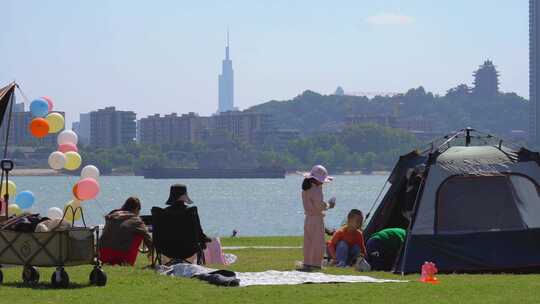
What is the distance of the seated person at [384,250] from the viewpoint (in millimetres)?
16234

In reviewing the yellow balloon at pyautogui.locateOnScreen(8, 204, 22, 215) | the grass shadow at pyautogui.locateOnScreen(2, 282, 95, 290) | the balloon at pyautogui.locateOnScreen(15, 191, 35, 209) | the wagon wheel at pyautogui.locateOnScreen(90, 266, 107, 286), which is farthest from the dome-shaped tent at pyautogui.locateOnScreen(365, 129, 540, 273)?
the balloon at pyautogui.locateOnScreen(15, 191, 35, 209)

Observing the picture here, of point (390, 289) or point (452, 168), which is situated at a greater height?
point (452, 168)

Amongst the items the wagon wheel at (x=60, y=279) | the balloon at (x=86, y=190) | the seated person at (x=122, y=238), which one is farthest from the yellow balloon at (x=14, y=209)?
the wagon wheel at (x=60, y=279)

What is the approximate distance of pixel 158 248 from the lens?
1535cm

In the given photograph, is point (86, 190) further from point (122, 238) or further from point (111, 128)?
point (111, 128)

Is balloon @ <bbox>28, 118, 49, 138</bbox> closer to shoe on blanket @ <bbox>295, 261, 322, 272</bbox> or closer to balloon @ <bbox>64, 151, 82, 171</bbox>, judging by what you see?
balloon @ <bbox>64, 151, 82, 171</bbox>

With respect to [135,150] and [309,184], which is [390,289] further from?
[135,150]

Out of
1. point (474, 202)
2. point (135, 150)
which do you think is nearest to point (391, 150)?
point (135, 150)

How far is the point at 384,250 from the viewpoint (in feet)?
53.4

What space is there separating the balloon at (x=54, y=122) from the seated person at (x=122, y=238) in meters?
6.19

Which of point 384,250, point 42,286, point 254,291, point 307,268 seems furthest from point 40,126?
point 254,291

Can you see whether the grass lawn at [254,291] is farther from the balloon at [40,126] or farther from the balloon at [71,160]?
the balloon at [71,160]

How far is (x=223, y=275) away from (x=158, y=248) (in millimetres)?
1961

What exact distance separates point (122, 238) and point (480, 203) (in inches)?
183
